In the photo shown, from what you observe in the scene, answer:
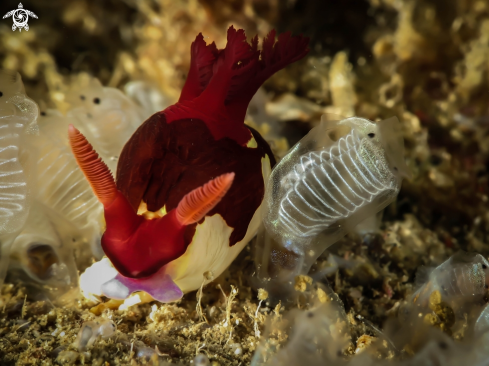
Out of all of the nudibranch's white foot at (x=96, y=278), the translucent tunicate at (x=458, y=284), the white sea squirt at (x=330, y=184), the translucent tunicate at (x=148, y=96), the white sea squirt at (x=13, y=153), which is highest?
the translucent tunicate at (x=148, y=96)

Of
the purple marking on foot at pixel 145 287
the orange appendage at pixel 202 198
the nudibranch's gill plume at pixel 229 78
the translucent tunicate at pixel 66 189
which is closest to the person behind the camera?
the orange appendage at pixel 202 198

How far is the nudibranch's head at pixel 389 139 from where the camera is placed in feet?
5.23

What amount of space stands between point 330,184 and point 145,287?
85 centimetres

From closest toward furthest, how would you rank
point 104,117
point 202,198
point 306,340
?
point 202,198, point 306,340, point 104,117

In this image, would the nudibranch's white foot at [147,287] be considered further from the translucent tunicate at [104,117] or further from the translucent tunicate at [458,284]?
the translucent tunicate at [458,284]

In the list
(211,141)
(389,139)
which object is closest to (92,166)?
(211,141)

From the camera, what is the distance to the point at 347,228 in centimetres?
174

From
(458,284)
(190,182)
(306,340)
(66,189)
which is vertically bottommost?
(458,284)

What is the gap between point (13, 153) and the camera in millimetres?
1607

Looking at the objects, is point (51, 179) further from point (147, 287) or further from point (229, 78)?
point (229, 78)

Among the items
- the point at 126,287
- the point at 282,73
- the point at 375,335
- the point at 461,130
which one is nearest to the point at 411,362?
the point at 375,335

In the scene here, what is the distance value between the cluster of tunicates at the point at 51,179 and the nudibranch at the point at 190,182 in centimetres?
31

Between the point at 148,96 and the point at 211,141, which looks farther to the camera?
the point at 148,96

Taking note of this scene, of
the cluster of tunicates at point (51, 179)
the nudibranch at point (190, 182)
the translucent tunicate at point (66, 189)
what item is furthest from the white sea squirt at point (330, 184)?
the translucent tunicate at point (66, 189)
